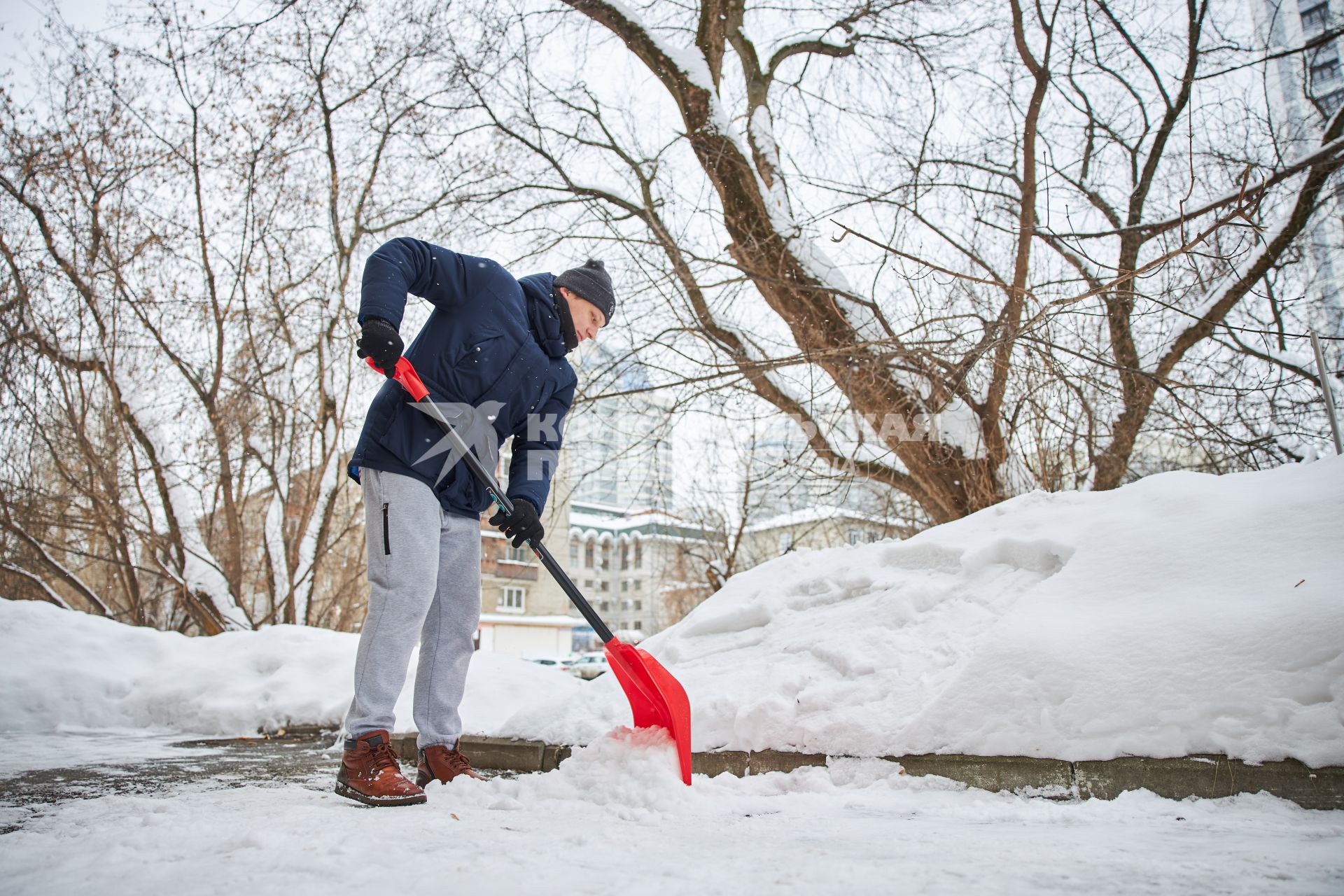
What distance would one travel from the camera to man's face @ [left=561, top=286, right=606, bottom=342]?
2.70 metres

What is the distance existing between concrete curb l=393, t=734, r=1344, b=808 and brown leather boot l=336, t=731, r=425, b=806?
1.06m

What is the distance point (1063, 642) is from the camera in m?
2.25

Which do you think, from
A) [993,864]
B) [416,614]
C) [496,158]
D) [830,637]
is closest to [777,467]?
[830,637]

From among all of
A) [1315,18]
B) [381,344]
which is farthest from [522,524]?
[1315,18]

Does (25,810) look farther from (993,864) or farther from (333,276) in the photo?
(333,276)

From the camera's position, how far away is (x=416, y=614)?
222cm

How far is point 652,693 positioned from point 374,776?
794 millimetres

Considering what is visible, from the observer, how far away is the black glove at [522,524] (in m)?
2.50

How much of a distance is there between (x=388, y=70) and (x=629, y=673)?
23.4ft

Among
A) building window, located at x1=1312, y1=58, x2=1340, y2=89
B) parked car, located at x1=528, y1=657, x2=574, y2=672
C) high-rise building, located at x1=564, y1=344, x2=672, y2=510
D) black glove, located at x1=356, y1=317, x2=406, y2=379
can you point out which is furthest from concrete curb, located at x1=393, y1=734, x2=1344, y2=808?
parked car, located at x1=528, y1=657, x2=574, y2=672

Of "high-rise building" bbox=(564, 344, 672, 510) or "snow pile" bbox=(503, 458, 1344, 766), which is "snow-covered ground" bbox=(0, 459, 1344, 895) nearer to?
"snow pile" bbox=(503, 458, 1344, 766)

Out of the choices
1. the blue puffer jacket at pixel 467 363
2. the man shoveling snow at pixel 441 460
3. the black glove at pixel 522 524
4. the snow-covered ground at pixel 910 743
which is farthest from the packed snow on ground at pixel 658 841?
the blue puffer jacket at pixel 467 363

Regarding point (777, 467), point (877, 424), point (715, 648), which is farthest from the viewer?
point (877, 424)

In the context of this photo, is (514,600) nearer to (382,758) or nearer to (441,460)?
(441,460)
